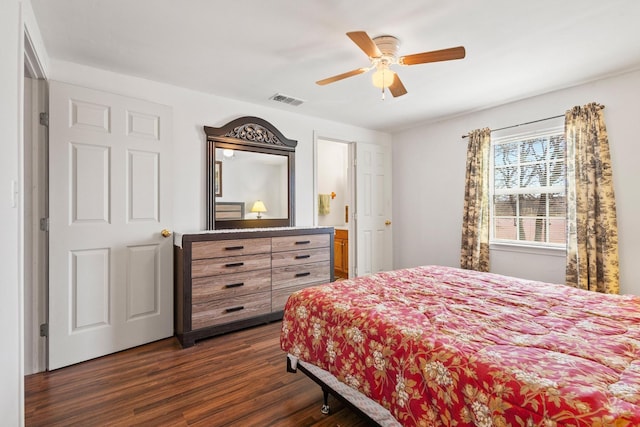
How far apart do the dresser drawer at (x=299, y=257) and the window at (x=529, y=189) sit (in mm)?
2116

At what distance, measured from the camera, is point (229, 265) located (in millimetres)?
2938

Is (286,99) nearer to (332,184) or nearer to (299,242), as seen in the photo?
(299,242)

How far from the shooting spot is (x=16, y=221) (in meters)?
1.44

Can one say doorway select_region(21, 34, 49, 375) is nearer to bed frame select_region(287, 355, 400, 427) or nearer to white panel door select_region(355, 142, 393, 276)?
bed frame select_region(287, 355, 400, 427)

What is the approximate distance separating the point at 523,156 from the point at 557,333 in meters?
2.81

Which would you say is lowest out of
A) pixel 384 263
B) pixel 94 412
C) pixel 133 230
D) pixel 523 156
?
pixel 94 412

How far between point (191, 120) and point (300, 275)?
Answer: 2.01 metres

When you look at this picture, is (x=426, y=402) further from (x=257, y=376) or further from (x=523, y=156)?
(x=523, y=156)

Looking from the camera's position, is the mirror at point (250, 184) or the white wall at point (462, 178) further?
the mirror at point (250, 184)

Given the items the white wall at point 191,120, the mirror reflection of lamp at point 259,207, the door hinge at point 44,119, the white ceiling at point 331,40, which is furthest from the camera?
the mirror reflection of lamp at point 259,207

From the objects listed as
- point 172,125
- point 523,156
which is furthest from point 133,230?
point 523,156

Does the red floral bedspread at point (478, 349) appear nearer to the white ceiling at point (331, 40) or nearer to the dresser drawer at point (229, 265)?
the dresser drawer at point (229, 265)

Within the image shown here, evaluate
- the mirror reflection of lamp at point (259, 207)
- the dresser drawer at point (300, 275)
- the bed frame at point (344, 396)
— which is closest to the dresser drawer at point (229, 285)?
the dresser drawer at point (300, 275)

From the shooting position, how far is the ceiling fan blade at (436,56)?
190cm
